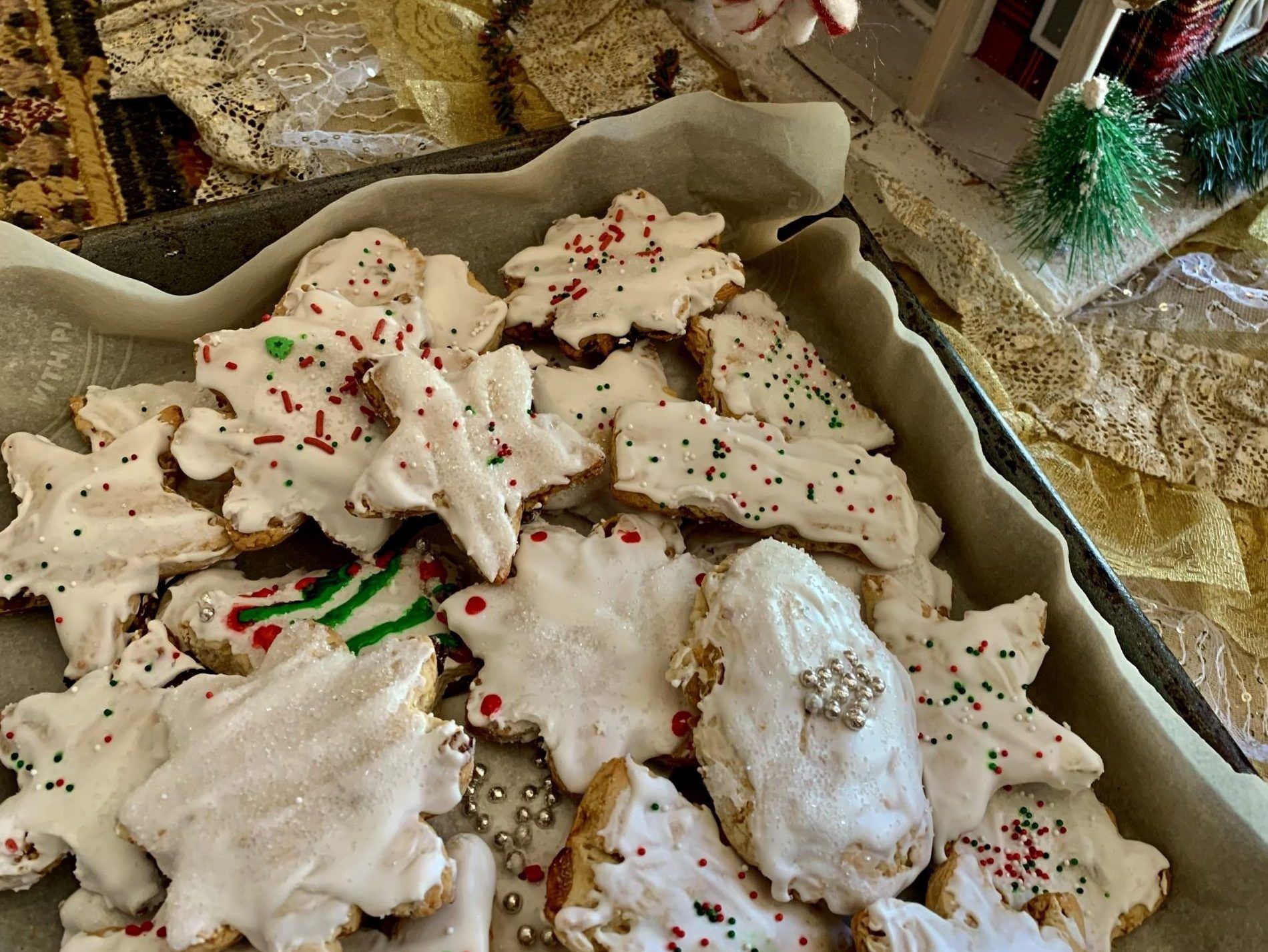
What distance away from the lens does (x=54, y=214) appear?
1423 mm

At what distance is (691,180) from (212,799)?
97 centimetres

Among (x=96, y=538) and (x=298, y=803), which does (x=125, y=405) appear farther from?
(x=298, y=803)

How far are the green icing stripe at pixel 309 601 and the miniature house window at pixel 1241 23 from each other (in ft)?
4.34

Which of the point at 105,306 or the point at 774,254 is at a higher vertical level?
the point at 774,254

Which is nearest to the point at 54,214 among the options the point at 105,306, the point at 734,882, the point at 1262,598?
the point at 105,306

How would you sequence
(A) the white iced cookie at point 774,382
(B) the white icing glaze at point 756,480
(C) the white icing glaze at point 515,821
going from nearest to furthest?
(C) the white icing glaze at point 515,821 → (B) the white icing glaze at point 756,480 → (A) the white iced cookie at point 774,382

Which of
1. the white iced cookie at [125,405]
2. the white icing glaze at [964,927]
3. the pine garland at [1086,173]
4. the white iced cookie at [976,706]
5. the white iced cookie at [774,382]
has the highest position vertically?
the pine garland at [1086,173]

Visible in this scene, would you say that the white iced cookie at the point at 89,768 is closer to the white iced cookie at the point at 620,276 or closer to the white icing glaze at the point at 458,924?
the white icing glaze at the point at 458,924

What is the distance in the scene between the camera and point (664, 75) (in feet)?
5.06

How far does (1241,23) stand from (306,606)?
141cm

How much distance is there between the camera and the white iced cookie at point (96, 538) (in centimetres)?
95

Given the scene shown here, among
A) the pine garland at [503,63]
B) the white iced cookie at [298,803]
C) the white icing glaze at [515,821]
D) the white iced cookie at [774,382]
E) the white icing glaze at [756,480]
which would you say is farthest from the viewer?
the pine garland at [503,63]

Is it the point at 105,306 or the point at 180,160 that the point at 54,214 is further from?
the point at 105,306

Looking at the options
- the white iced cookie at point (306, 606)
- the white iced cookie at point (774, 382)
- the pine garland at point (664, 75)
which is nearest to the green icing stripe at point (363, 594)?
the white iced cookie at point (306, 606)
